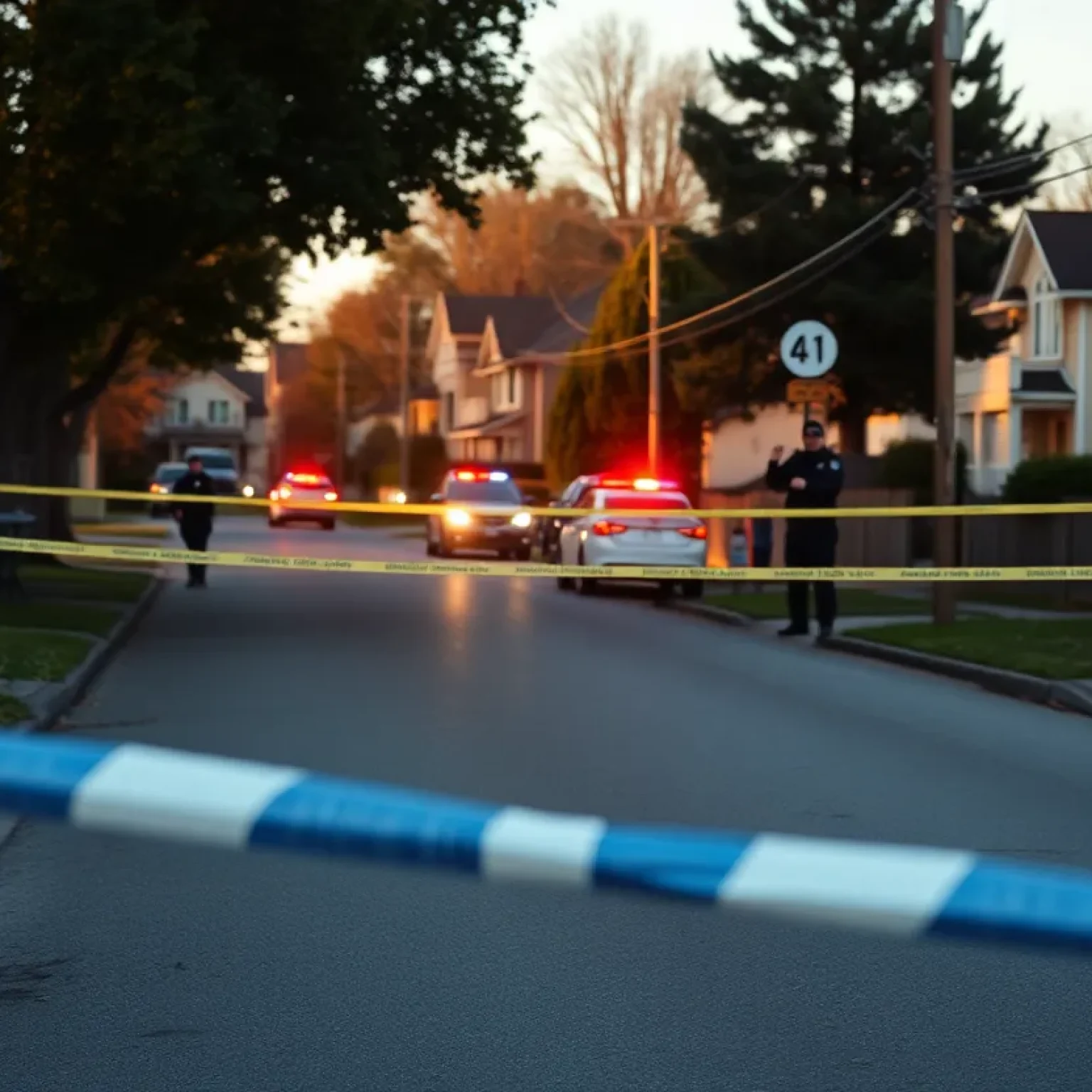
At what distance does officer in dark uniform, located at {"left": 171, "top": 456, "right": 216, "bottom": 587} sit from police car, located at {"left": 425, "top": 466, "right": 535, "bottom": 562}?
7.23m

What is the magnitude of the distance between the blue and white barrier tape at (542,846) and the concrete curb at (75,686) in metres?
5.21

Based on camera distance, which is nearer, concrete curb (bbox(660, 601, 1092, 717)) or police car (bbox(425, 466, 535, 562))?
concrete curb (bbox(660, 601, 1092, 717))

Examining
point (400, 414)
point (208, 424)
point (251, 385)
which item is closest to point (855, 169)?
point (400, 414)

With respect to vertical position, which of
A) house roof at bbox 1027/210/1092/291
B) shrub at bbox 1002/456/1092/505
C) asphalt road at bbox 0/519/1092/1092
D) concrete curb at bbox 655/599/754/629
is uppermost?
house roof at bbox 1027/210/1092/291

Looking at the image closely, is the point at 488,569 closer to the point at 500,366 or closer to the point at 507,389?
the point at 500,366

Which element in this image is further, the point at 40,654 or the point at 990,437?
the point at 990,437

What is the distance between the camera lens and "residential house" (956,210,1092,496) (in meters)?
50.8

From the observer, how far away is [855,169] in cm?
4341

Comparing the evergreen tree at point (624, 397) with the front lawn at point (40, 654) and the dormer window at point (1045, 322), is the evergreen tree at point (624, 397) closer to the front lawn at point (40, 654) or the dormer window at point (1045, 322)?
the dormer window at point (1045, 322)

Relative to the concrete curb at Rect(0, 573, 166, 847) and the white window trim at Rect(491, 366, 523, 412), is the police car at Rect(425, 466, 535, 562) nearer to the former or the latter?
the concrete curb at Rect(0, 573, 166, 847)

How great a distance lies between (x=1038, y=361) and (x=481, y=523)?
833 inches

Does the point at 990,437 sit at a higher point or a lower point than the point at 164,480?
higher

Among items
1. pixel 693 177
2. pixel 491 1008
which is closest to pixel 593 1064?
pixel 491 1008

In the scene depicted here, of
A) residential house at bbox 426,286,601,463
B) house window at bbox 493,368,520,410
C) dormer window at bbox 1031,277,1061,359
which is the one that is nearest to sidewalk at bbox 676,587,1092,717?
dormer window at bbox 1031,277,1061,359
